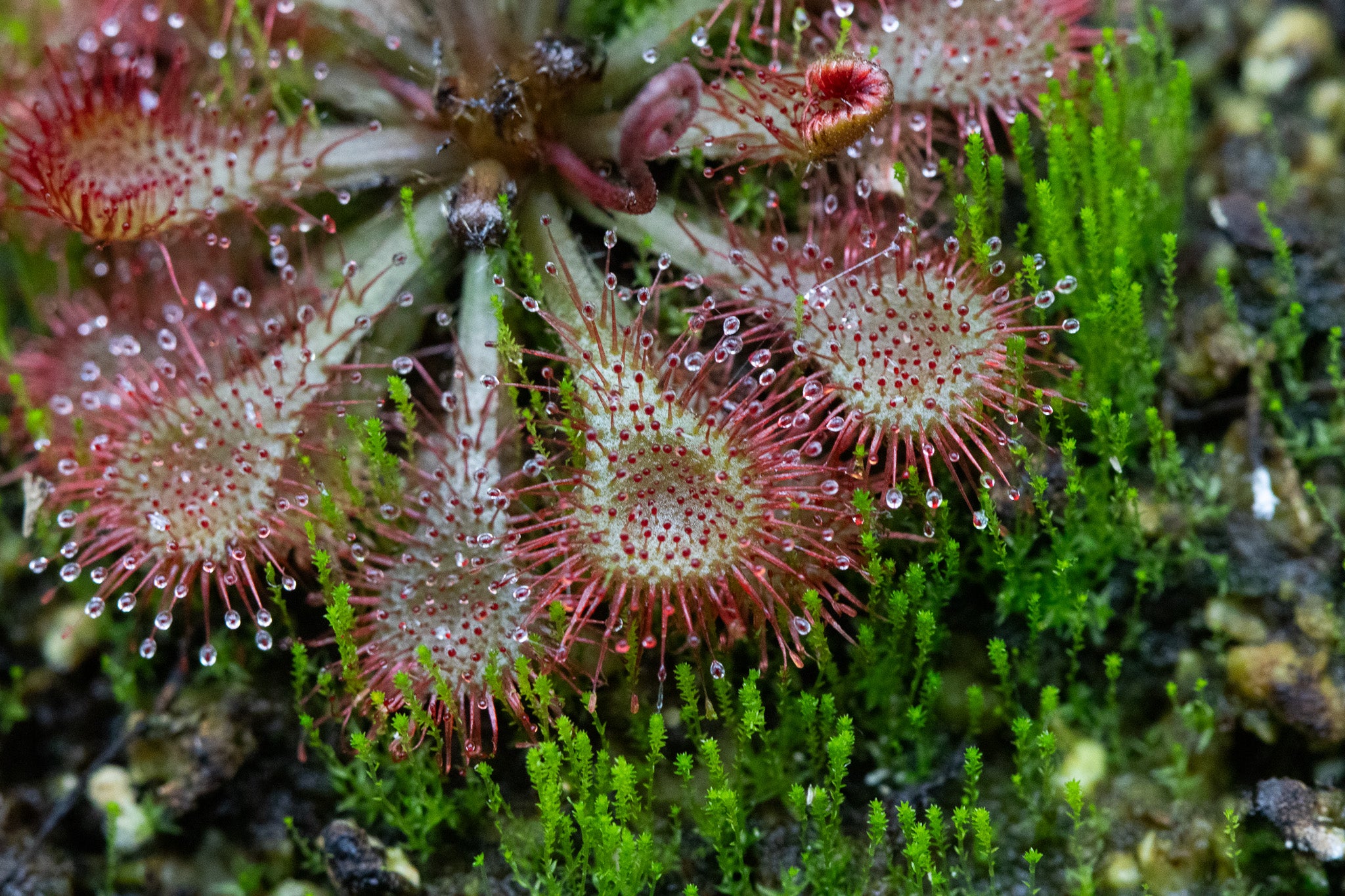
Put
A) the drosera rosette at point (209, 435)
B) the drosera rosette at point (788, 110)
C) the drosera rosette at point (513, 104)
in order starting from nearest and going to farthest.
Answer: the drosera rosette at point (788, 110)
the drosera rosette at point (209, 435)
the drosera rosette at point (513, 104)

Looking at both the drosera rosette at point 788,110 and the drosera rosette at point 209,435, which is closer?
the drosera rosette at point 788,110

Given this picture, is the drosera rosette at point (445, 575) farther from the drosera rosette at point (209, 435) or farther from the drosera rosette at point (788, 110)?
the drosera rosette at point (788, 110)

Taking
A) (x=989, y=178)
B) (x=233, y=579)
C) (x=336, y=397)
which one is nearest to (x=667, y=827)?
(x=233, y=579)

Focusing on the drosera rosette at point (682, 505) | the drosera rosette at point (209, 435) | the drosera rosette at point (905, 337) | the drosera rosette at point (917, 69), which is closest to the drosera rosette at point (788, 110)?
the drosera rosette at point (917, 69)

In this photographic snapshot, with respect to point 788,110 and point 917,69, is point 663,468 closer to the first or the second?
point 788,110

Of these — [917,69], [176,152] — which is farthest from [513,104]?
[917,69]

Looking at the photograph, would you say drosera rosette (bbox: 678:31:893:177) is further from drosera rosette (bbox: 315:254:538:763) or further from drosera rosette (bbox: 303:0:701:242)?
drosera rosette (bbox: 315:254:538:763)

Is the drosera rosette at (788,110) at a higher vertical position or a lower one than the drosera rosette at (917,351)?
higher

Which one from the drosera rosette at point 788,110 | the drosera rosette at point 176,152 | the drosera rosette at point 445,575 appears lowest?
the drosera rosette at point 445,575
